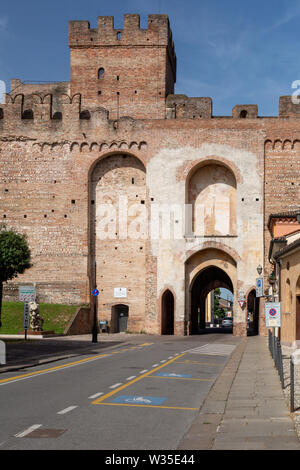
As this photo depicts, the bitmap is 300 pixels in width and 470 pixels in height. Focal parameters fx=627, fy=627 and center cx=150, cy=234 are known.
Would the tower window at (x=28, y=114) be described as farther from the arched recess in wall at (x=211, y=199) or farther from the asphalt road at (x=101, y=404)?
the asphalt road at (x=101, y=404)

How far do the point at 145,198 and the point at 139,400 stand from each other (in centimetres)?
3583

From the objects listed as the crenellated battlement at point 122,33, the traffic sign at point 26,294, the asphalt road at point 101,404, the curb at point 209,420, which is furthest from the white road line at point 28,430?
the crenellated battlement at point 122,33

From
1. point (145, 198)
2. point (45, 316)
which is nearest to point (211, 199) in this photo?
point (145, 198)

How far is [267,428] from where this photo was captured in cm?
856

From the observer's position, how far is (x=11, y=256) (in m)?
34.4

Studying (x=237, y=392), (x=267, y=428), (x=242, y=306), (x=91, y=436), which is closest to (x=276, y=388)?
(x=237, y=392)

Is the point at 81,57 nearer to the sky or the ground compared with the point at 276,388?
nearer to the sky

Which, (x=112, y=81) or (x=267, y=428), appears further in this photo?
(x=112, y=81)

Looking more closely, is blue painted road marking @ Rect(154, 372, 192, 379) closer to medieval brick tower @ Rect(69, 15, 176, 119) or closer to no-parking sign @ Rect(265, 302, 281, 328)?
no-parking sign @ Rect(265, 302, 281, 328)

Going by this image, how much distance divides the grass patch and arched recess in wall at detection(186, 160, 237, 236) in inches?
428

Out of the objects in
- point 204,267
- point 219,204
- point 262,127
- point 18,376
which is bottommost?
point 18,376

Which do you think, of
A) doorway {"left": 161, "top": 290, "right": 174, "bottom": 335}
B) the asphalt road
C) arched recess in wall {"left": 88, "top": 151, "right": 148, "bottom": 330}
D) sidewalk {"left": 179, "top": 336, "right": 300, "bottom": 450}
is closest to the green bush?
arched recess in wall {"left": 88, "top": 151, "right": 148, "bottom": 330}

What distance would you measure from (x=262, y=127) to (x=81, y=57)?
17346 mm
